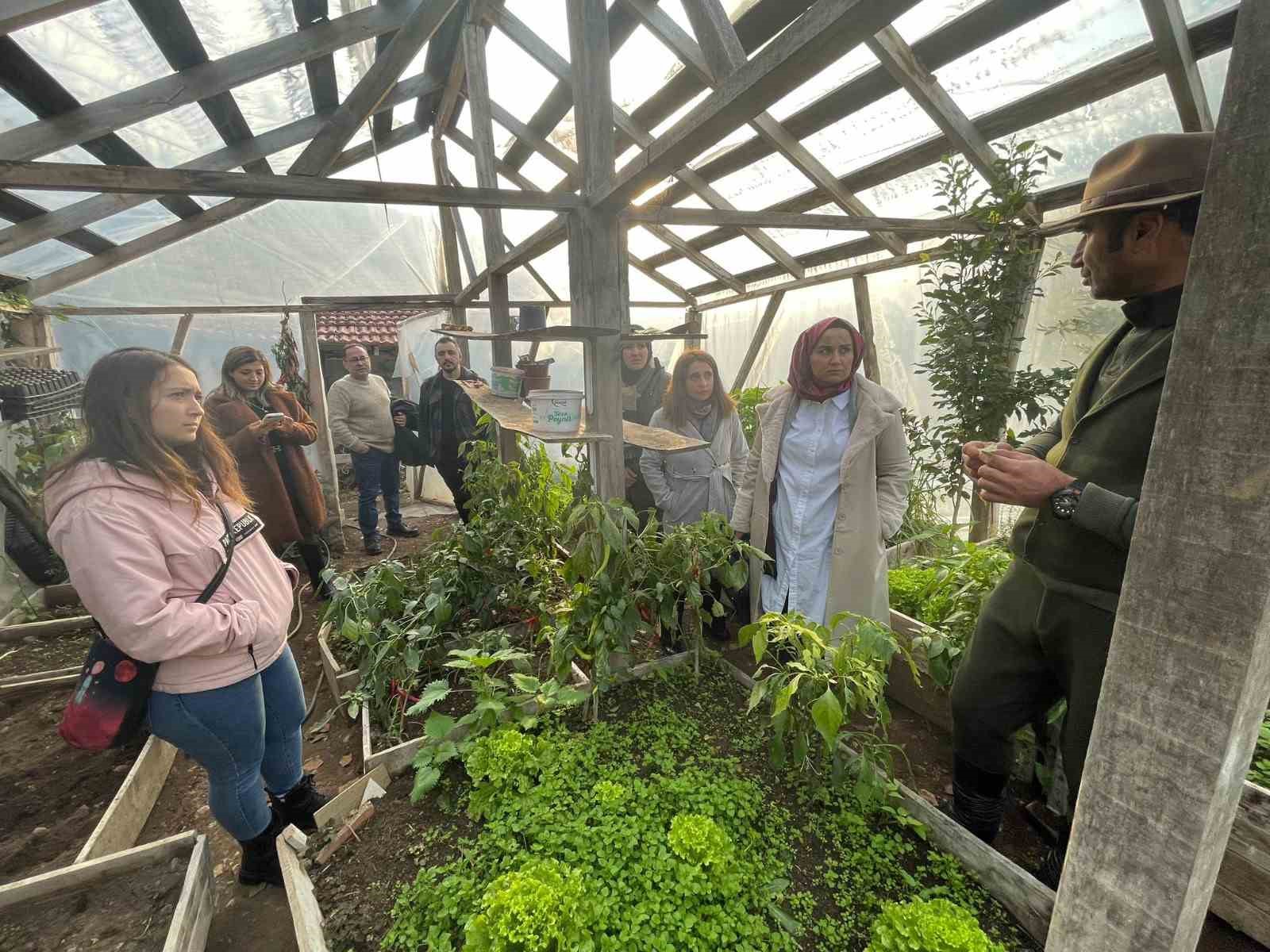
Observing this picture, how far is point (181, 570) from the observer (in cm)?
148

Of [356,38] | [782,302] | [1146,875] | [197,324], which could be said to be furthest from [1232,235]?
[197,324]

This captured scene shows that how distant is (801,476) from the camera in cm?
230

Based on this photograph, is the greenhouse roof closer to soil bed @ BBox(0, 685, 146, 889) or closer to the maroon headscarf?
the maroon headscarf

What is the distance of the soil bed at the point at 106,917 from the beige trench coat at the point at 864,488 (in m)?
2.45

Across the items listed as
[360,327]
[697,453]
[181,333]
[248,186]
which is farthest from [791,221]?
[360,327]

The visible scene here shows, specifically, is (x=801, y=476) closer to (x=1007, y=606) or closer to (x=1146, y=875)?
(x=1007, y=606)

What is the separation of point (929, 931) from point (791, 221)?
2.71 m

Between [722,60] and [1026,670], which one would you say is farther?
[722,60]

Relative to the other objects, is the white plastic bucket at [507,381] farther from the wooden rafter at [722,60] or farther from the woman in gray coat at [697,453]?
the wooden rafter at [722,60]

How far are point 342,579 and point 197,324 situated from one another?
452 cm

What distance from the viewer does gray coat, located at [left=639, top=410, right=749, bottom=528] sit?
3.12m

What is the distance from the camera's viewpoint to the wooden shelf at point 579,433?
2.19 meters

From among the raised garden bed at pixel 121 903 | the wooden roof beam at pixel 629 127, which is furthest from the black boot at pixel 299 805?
the wooden roof beam at pixel 629 127

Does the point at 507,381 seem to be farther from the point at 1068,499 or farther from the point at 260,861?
the point at 1068,499
